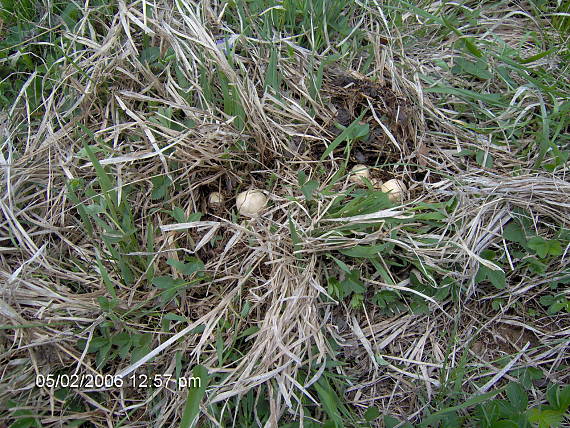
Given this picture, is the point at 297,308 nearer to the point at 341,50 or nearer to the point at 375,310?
the point at 375,310

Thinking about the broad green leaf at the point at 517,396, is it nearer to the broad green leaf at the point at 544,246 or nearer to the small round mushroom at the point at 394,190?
the broad green leaf at the point at 544,246

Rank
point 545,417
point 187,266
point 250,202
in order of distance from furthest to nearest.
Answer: point 250,202 < point 187,266 < point 545,417

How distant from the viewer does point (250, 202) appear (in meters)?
1.83

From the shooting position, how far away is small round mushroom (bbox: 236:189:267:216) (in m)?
1.83

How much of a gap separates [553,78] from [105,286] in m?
2.10

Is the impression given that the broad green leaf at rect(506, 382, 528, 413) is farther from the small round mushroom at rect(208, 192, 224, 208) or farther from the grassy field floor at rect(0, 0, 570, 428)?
the small round mushroom at rect(208, 192, 224, 208)

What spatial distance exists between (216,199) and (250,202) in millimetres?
152

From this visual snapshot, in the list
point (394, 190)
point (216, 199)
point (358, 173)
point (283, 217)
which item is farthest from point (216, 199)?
point (394, 190)

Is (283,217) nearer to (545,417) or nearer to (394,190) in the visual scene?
(394,190)

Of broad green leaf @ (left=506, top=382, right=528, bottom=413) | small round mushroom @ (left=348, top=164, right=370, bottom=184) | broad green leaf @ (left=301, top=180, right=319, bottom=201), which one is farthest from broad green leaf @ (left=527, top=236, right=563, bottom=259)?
broad green leaf @ (left=301, top=180, right=319, bottom=201)

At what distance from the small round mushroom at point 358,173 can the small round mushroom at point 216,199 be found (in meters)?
0.54

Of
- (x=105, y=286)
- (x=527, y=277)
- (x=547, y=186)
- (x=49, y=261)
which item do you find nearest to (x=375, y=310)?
(x=527, y=277)

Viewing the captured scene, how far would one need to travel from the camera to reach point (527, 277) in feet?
5.82

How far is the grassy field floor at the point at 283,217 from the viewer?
1.63 meters
